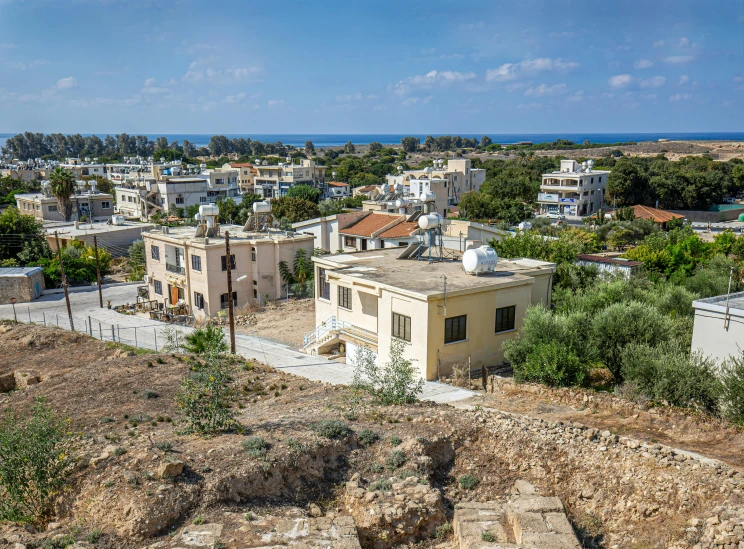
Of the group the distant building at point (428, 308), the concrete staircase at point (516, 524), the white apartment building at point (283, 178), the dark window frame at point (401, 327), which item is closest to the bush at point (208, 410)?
the concrete staircase at point (516, 524)

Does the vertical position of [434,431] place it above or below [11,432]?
below

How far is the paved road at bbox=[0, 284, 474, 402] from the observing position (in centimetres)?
2488

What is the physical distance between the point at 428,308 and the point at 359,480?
29.9ft

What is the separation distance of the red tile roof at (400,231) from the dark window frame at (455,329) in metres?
22.7

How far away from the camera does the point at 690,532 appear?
516 inches

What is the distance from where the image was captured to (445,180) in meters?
91.5

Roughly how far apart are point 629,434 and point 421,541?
22.4 ft

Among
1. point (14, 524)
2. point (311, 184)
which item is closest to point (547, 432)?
point (14, 524)

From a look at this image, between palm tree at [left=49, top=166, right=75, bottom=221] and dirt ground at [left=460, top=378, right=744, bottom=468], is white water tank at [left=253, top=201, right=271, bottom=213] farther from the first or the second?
palm tree at [left=49, top=166, right=75, bottom=221]

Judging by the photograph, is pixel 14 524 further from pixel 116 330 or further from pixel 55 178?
pixel 55 178

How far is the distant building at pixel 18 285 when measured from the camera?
42250 millimetres

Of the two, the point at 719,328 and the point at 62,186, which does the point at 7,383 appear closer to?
the point at 719,328

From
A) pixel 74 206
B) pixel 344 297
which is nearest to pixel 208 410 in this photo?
pixel 344 297

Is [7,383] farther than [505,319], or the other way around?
[505,319]
